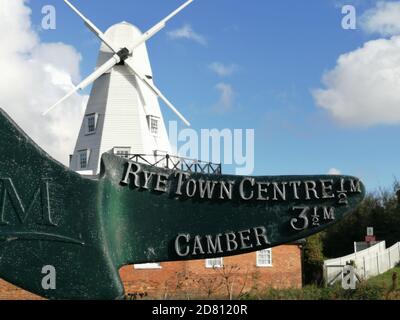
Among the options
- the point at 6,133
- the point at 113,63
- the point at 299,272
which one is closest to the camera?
the point at 6,133

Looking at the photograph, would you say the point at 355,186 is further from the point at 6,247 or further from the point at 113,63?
the point at 113,63

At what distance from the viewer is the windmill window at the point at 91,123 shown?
32.1m

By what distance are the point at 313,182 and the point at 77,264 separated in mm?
4172

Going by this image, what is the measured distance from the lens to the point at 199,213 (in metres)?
10.5

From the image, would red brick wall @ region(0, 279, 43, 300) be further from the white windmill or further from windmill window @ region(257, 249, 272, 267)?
windmill window @ region(257, 249, 272, 267)

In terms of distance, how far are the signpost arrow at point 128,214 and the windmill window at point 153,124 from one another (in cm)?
2177

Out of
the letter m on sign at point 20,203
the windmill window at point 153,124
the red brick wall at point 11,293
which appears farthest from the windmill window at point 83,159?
the letter m on sign at point 20,203

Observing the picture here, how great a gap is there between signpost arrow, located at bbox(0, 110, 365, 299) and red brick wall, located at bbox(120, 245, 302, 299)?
1319 centimetres

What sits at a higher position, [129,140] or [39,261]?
[129,140]

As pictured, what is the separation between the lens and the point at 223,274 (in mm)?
23594

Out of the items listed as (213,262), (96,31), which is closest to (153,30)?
(96,31)

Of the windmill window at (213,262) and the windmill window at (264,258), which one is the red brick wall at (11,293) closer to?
the windmill window at (213,262)
